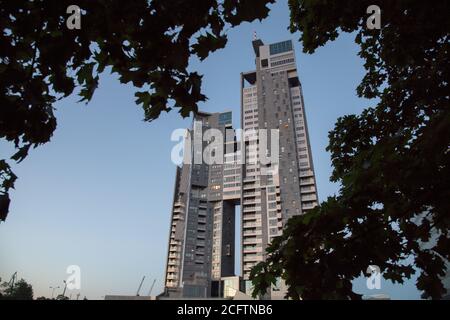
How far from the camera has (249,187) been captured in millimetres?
104500

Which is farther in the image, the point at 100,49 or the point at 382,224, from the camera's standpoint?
the point at 382,224

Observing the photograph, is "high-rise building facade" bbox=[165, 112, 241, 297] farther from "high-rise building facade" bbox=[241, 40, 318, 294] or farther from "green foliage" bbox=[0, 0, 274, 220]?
"green foliage" bbox=[0, 0, 274, 220]

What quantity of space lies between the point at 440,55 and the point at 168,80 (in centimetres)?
508

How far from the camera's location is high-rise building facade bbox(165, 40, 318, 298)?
94.8 metres

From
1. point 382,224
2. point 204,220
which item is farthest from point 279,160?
point 382,224

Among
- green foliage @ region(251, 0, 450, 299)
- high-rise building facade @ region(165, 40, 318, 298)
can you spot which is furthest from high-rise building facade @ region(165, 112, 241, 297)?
green foliage @ region(251, 0, 450, 299)

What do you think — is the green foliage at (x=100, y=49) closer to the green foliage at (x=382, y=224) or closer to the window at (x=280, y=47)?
the green foliage at (x=382, y=224)

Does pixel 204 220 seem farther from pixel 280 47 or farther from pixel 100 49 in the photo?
pixel 100 49

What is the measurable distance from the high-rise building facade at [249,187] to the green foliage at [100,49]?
89.9 m

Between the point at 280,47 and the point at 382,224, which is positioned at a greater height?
the point at 280,47

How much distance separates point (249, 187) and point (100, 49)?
10290 cm

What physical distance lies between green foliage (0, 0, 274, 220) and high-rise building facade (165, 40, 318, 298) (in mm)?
89946

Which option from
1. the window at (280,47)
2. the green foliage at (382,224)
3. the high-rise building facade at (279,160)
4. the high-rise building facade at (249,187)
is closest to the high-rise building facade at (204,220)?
the high-rise building facade at (249,187)

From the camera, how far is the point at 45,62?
7.70ft
